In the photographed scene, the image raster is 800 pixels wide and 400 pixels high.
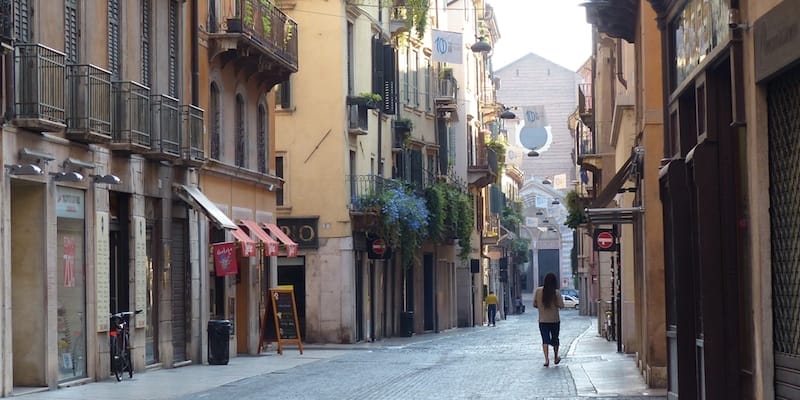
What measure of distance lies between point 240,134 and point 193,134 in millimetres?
5577

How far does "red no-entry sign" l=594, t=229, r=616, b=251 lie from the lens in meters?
35.7

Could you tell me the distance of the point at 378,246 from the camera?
1794 inches

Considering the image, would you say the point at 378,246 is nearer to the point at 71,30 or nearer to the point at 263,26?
the point at 263,26

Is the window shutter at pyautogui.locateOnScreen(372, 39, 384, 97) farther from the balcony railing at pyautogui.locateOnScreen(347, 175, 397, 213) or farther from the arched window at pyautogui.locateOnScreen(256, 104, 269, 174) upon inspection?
the arched window at pyautogui.locateOnScreen(256, 104, 269, 174)

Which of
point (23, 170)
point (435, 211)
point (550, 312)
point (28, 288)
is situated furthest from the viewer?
point (435, 211)

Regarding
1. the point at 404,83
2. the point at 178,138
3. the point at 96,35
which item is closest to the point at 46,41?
the point at 96,35

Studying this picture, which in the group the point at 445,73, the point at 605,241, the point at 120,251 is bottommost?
the point at 120,251

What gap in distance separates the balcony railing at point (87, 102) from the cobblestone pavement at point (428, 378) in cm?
443

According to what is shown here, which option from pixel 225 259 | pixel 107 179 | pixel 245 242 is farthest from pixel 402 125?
pixel 107 179

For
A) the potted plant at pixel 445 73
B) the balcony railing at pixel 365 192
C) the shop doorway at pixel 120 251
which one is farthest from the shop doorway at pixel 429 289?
the shop doorway at pixel 120 251

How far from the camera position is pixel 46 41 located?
70.8ft

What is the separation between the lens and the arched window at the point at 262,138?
36.0 meters

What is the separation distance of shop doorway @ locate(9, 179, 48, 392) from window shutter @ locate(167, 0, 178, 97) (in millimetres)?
7197

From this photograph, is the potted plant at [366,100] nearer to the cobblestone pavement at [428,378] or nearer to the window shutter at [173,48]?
the cobblestone pavement at [428,378]
